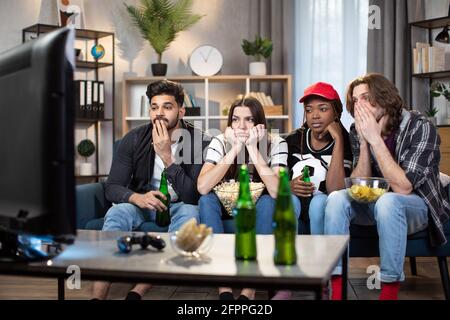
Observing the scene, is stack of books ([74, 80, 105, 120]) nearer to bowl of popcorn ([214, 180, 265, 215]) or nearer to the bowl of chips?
bowl of popcorn ([214, 180, 265, 215])

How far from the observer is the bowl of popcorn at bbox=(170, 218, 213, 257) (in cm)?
156

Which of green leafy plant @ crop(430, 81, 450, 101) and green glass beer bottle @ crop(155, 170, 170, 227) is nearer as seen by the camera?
green glass beer bottle @ crop(155, 170, 170, 227)

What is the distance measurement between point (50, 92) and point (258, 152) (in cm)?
170

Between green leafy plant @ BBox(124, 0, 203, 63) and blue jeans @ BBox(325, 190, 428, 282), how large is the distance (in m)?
2.86

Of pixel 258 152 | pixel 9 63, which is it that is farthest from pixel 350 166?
pixel 9 63

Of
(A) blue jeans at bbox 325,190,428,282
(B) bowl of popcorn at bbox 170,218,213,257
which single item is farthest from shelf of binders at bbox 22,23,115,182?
(B) bowl of popcorn at bbox 170,218,213,257

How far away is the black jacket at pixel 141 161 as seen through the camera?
3027mm

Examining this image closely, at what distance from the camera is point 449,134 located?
14.8 feet

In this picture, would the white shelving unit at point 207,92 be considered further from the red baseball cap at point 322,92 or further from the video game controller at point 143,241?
the video game controller at point 143,241

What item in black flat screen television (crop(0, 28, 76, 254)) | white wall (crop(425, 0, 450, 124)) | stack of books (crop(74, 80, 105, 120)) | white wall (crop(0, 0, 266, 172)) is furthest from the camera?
white wall (crop(0, 0, 266, 172))

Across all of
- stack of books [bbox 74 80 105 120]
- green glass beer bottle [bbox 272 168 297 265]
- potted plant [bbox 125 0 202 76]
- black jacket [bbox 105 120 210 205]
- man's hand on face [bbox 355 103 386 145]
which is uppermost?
potted plant [bbox 125 0 202 76]

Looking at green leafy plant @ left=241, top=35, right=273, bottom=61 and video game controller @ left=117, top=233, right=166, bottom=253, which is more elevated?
green leafy plant @ left=241, top=35, right=273, bottom=61

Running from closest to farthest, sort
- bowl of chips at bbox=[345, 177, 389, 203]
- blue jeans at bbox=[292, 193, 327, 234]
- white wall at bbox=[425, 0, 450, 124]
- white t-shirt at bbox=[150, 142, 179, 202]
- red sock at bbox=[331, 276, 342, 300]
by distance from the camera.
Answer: red sock at bbox=[331, 276, 342, 300] → bowl of chips at bbox=[345, 177, 389, 203] → blue jeans at bbox=[292, 193, 327, 234] → white t-shirt at bbox=[150, 142, 179, 202] → white wall at bbox=[425, 0, 450, 124]

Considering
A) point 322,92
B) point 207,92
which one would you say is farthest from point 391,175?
point 207,92
